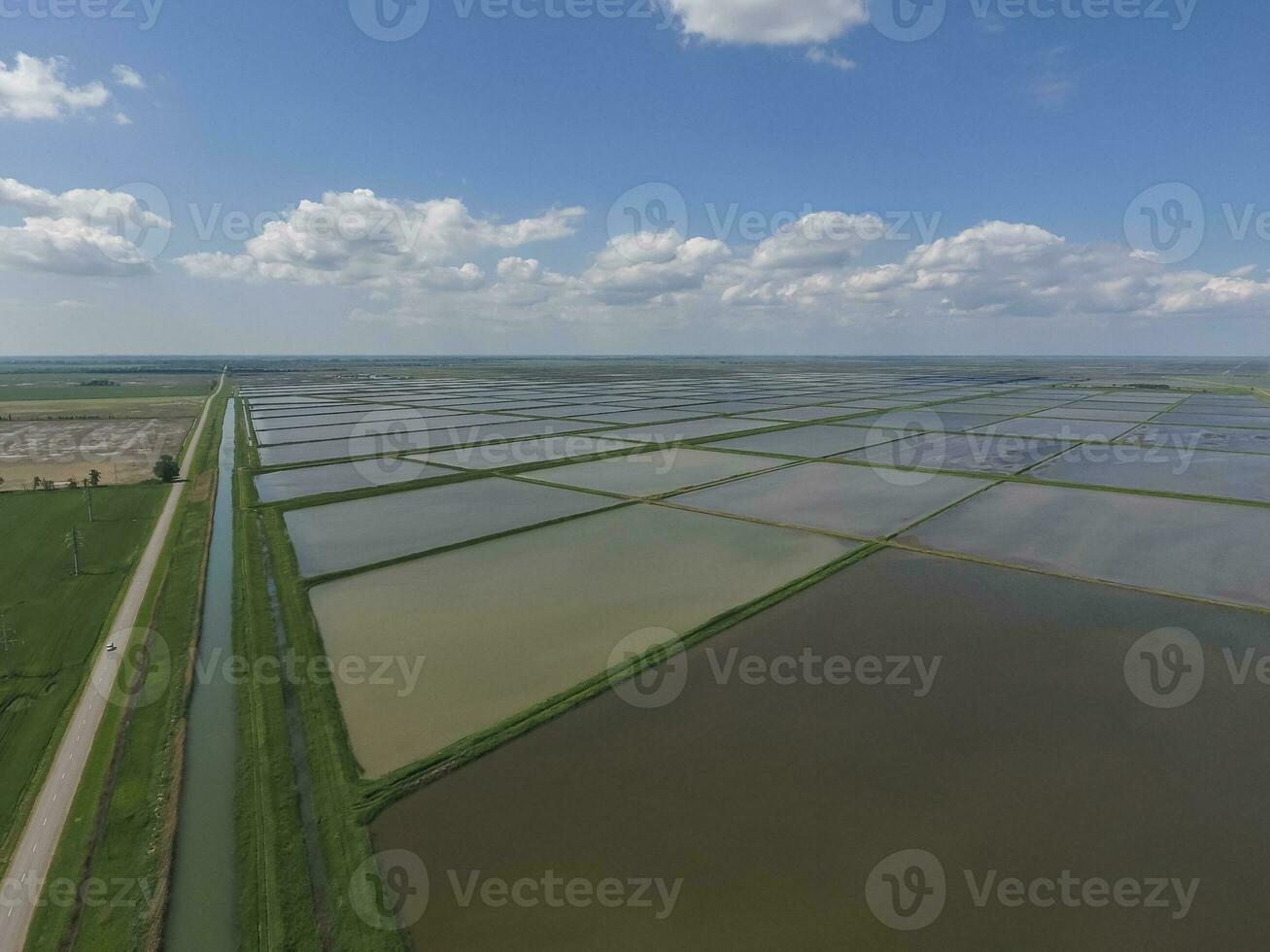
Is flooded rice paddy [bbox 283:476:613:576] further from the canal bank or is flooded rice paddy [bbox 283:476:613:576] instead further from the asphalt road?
the asphalt road

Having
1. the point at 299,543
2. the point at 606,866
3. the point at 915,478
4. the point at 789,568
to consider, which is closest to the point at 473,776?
the point at 606,866

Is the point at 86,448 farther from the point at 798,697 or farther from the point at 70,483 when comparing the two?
the point at 798,697

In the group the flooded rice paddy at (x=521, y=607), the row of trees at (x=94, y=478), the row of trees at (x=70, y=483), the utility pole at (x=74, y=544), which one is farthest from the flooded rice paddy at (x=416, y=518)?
the row of trees at (x=70, y=483)

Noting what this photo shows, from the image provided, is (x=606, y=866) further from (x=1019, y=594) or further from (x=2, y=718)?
(x=1019, y=594)

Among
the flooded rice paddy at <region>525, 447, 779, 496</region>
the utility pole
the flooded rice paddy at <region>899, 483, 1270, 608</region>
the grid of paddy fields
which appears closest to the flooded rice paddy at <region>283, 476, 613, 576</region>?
the grid of paddy fields

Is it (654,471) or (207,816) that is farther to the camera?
(654,471)

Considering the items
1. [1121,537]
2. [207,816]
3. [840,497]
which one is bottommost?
[207,816]

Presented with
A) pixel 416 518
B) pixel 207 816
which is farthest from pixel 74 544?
pixel 207 816
